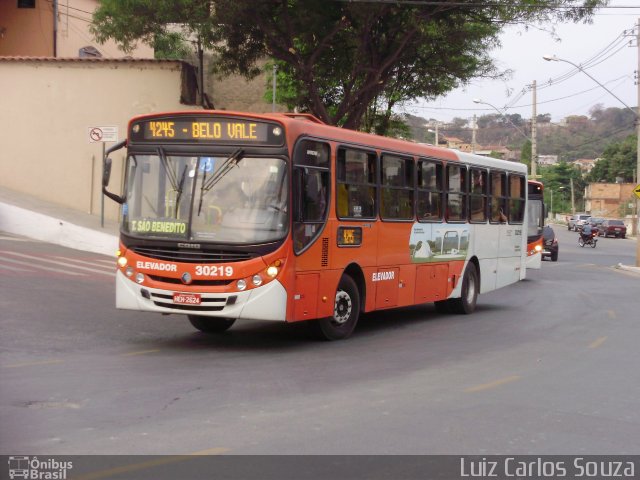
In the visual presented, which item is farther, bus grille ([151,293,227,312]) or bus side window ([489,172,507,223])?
bus side window ([489,172,507,223])

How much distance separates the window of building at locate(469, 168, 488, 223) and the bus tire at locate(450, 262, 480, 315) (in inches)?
36.9

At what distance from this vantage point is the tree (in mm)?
23516

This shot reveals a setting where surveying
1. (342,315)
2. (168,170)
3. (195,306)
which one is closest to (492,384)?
(342,315)

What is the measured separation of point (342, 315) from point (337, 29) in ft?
40.1

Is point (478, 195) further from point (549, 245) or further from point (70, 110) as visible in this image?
point (549, 245)

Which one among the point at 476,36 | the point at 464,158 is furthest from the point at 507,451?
the point at 476,36

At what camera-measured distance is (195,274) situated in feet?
37.3

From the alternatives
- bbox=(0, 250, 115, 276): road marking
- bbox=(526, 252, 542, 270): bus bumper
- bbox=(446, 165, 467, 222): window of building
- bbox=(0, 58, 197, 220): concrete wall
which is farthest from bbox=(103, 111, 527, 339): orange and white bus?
bbox=(526, 252, 542, 270): bus bumper

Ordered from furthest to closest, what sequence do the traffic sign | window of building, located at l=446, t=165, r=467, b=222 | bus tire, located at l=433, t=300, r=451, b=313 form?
the traffic sign, bus tire, located at l=433, t=300, r=451, b=313, window of building, located at l=446, t=165, r=467, b=222

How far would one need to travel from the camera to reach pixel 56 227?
23.9 m

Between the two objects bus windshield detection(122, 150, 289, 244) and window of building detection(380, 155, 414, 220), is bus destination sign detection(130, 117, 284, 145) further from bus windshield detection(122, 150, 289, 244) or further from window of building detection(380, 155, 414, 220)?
window of building detection(380, 155, 414, 220)

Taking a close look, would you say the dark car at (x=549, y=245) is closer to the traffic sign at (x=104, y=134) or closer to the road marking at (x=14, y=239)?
the traffic sign at (x=104, y=134)
